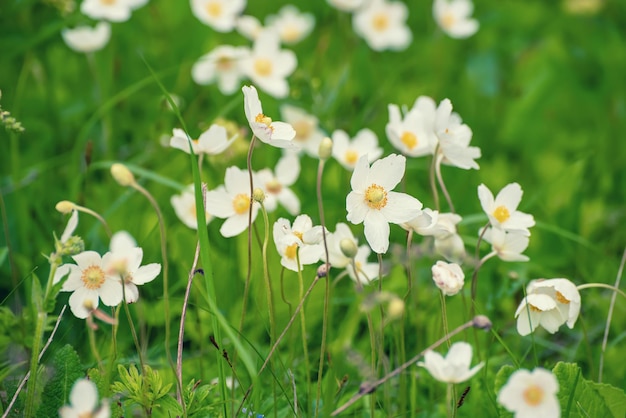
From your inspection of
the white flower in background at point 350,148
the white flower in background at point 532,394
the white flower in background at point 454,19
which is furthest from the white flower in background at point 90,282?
the white flower in background at point 454,19

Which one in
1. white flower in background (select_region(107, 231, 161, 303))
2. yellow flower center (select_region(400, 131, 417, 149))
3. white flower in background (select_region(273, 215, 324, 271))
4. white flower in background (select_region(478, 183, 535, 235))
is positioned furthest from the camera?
yellow flower center (select_region(400, 131, 417, 149))

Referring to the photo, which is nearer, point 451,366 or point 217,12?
point 451,366

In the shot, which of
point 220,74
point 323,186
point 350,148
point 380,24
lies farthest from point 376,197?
point 380,24

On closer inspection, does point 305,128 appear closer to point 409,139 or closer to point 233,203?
point 409,139

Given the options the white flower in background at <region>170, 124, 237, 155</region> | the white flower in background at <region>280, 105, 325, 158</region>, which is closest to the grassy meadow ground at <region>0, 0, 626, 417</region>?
the white flower in background at <region>280, 105, 325, 158</region>

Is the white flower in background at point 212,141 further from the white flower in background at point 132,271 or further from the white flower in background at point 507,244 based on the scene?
the white flower in background at point 507,244

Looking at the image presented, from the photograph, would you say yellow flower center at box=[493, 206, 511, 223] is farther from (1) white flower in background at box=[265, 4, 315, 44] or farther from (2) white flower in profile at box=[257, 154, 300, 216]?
(1) white flower in background at box=[265, 4, 315, 44]
